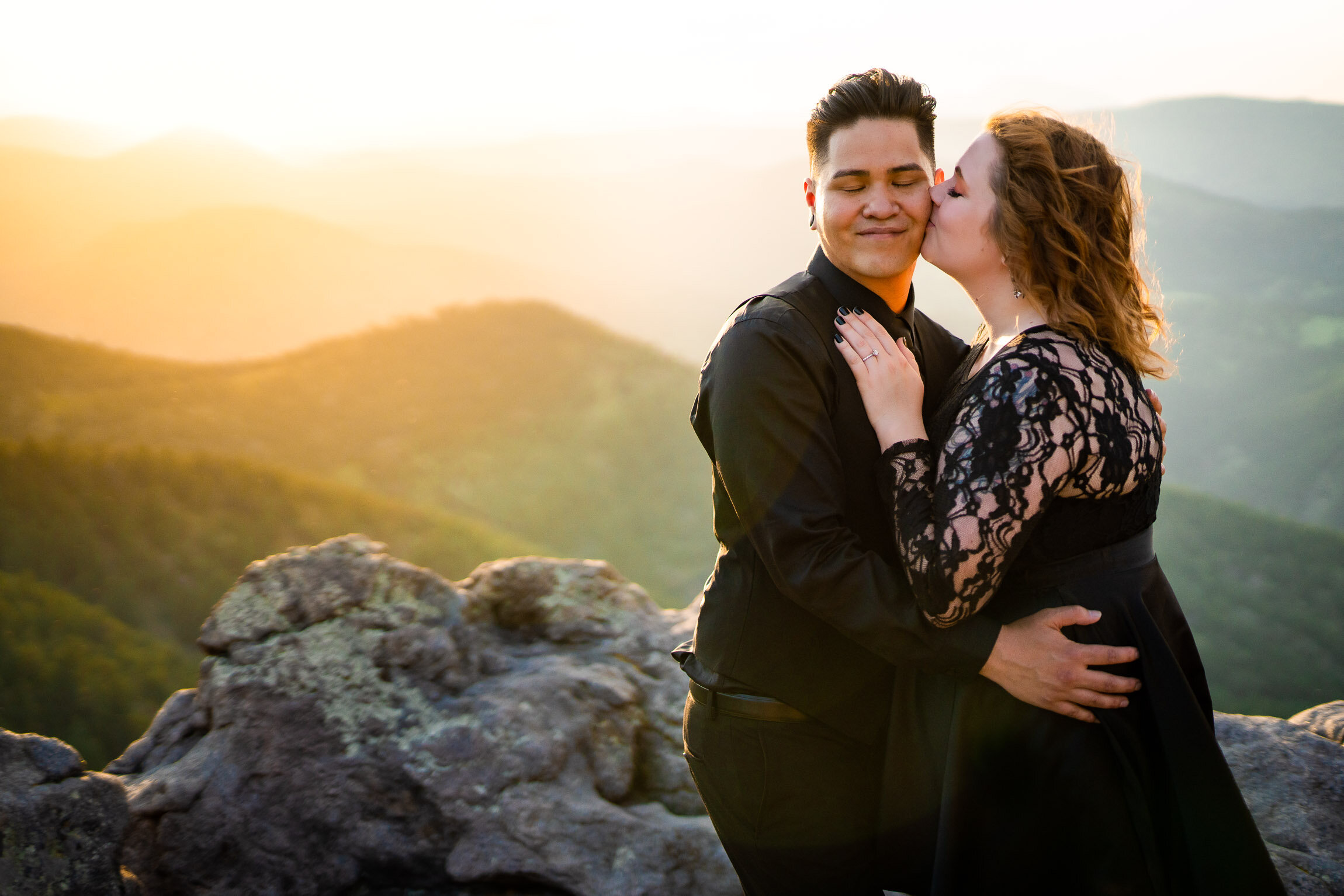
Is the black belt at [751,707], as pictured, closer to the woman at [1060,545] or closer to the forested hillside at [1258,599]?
the woman at [1060,545]

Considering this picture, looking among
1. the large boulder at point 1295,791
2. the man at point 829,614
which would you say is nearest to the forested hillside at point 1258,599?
the large boulder at point 1295,791

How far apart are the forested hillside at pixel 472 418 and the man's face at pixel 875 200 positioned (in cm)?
747

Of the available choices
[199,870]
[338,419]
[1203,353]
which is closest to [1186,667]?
[199,870]

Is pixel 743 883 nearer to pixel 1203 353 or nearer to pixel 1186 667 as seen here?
pixel 1186 667

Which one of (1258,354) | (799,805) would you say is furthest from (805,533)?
(1258,354)

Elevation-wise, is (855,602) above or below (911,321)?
below

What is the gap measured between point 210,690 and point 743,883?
85.4 inches

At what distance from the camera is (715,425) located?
211 cm

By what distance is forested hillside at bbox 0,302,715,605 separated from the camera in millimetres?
8312

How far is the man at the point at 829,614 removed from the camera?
6.39ft

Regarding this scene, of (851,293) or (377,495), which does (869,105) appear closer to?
(851,293)

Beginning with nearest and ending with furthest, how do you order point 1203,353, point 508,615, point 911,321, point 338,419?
point 911,321, point 508,615, point 338,419, point 1203,353

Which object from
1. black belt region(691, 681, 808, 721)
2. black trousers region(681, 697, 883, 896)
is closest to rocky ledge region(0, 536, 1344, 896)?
black trousers region(681, 697, 883, 896)

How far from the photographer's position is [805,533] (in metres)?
1.98
